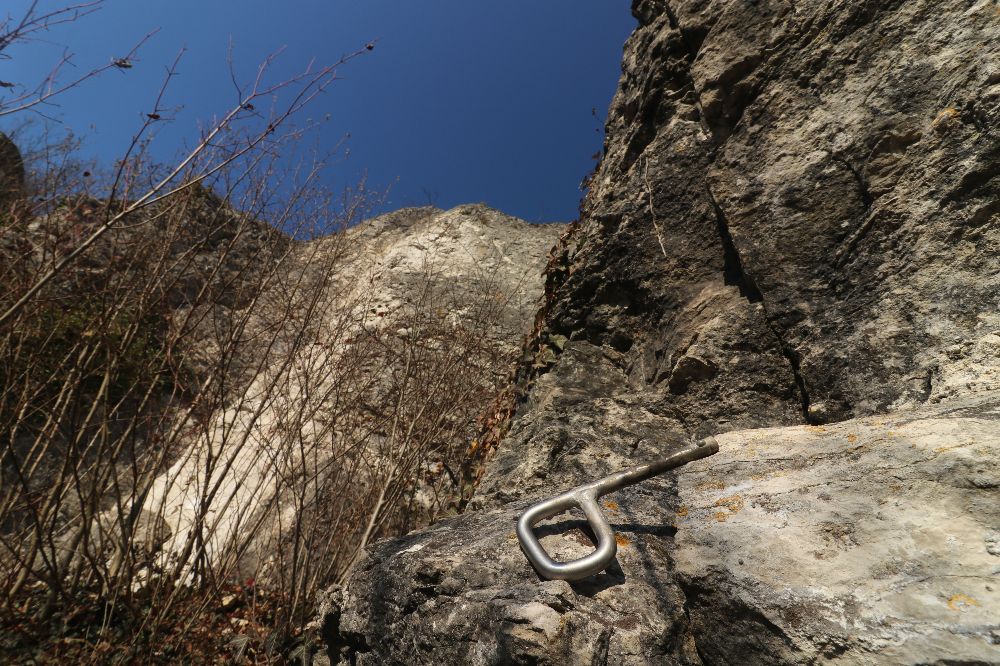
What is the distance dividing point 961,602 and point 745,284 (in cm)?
184

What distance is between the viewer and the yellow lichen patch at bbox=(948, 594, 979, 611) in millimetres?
1044

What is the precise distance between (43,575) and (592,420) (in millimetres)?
2712

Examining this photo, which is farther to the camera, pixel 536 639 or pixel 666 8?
pixel 666 8

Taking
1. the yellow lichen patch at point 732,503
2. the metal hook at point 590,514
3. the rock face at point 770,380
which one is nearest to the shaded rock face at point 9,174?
the rock face at point 770,380

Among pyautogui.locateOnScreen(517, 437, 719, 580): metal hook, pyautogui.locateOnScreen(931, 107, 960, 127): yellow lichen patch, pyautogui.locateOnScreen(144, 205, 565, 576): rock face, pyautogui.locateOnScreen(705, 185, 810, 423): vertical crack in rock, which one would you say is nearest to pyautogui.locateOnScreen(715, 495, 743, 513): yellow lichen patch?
pyautogui.locateOnScreen(517, 437, 719, 580): metal hook

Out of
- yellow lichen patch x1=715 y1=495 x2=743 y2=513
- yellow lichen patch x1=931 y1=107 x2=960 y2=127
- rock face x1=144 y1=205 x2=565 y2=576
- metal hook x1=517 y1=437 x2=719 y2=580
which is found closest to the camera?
metal hook x1=517 y1=437 x2=719 y2=580

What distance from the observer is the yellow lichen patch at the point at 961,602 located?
1.04 m

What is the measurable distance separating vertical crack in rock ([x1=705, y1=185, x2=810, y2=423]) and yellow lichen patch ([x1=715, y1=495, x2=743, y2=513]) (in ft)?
2.66

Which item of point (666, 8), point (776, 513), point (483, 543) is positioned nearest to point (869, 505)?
point (776, 513)

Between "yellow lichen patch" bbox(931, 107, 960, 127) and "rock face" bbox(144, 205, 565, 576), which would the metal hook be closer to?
"yellow lichen patch" bbox(931, 107, 960, 127)

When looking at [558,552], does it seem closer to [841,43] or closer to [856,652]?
[856,652]

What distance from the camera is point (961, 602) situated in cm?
106

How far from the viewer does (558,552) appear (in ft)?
5.19

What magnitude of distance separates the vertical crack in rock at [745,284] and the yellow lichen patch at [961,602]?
4.05ft
